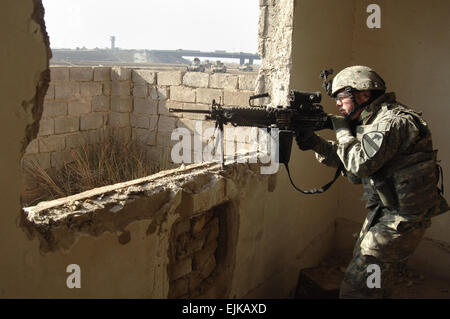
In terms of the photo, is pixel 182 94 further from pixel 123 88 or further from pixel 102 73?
pixel 102 73

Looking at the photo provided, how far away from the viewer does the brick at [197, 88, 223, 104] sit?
614 cm

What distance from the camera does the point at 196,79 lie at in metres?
6.42

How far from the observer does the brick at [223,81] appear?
19.5 ft

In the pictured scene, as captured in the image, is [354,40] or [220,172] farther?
[354,40]

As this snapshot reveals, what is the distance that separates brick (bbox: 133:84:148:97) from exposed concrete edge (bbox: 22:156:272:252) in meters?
4.23

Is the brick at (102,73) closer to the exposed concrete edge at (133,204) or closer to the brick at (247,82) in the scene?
the brick at (247,82)

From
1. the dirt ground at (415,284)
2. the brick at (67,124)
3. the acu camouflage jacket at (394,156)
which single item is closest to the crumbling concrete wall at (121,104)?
the brick at (67,124)

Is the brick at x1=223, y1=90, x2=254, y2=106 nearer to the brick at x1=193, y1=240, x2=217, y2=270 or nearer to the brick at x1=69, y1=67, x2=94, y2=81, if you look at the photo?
the brick at x1=69, y1=67, x2=94, y2=81

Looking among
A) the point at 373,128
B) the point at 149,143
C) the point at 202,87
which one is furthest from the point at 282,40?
the point at 149,143

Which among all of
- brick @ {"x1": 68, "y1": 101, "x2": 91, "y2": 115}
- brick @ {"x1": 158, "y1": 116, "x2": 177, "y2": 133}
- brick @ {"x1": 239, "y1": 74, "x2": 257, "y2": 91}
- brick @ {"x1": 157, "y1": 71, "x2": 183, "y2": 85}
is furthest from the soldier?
brick @ {"x1": 68, "y1": 101, "x2": 91, "y2": 115}

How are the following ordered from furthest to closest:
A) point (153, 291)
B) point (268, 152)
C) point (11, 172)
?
1. point (268, 152)
2. point (153, 291)
3. point (11, 172)

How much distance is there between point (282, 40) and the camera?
355 centimetres

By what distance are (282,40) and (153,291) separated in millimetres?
2215

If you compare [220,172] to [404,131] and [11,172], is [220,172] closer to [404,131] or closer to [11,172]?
[404,131]
